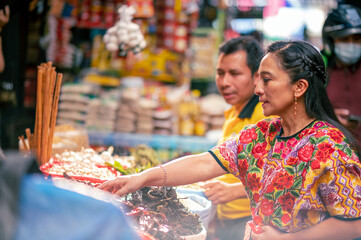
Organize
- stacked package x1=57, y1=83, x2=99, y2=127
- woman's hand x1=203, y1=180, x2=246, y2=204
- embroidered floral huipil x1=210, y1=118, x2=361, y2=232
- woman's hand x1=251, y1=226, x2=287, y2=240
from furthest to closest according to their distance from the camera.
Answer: stacked package x1=57, y1=83, x2=99, y2=127
woman's hand x1=203, y1=180, x2=246, y2=204
woman's hand x1=251, y1=226, x2=287, y2=240
embroidered floral huipil x1=210, y1=118, x2=361, y2=232

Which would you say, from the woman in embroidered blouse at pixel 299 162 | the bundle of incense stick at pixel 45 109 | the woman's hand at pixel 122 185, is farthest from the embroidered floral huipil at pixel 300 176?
the bundle of incense stick at pixel 45 109

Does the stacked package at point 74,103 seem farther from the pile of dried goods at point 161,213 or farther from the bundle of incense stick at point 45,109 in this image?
the pile of dried goods at point 161,213

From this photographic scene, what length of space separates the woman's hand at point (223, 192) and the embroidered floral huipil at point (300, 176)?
45 cm

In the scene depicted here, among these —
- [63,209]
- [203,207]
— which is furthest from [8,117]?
[63,209]

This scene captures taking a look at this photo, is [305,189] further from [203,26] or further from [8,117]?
[203,26]

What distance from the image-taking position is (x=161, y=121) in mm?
4758

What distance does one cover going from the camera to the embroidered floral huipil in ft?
4.59

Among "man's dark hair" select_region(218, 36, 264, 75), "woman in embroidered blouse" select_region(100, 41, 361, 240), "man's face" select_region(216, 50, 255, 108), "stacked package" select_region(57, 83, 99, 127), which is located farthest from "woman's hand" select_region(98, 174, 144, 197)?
"stacked package" select_region(57, 83, 99, 127)

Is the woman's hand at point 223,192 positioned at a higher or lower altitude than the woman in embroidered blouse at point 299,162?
lower

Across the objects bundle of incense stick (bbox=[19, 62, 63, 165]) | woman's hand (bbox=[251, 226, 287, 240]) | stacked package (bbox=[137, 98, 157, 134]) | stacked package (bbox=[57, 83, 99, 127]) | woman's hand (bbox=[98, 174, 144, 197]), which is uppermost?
bundle of incense stick (bbox=[19, 62, 63, 165])

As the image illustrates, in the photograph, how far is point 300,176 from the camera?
1472mm

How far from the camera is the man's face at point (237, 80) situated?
7.64 feet

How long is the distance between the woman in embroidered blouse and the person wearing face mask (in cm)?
140

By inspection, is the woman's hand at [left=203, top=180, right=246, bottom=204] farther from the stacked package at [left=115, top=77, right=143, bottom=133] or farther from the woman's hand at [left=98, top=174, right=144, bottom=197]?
the stacked package at [left=115, top=77, right=143, bottom=133]
